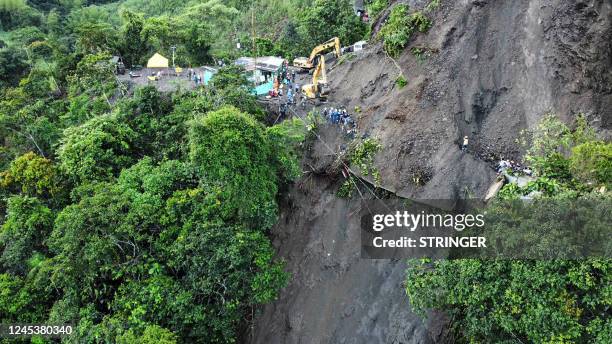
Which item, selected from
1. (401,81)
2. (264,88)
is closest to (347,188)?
(401,81)

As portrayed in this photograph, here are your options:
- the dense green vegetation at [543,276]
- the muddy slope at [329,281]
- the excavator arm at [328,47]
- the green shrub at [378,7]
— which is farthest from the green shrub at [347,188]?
the green shrub at [378,7]

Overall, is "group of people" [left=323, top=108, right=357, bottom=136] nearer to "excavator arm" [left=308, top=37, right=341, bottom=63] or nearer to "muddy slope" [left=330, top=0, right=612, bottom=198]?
"muddy slope" [left=330, top=0, right=612, bottom=198]

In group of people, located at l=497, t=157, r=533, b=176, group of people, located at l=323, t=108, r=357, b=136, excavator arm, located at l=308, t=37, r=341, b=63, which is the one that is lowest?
group of people, located at l=497, t=157, r=533, b=176

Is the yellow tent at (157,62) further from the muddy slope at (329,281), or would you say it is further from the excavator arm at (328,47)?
the muddy slope at (329,281)

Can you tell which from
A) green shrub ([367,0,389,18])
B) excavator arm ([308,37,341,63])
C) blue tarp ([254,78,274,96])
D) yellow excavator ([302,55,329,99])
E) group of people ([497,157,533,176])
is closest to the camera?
group of people ([497,157,533,176])

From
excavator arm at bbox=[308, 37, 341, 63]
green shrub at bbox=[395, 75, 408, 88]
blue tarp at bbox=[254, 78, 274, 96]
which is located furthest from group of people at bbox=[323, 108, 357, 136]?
excavator arm at bbox=[308, 37, 341, 63]

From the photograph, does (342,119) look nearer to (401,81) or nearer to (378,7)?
(401,81)
